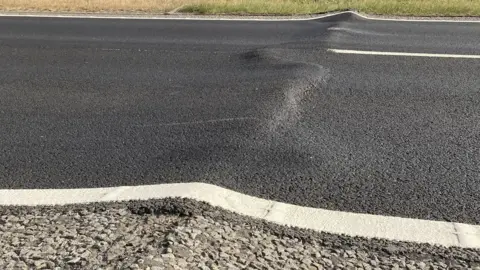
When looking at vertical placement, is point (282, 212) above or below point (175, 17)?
below

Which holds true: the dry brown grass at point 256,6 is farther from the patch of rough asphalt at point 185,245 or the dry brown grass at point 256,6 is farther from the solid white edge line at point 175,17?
the patch of rough asphalt at point 185,245

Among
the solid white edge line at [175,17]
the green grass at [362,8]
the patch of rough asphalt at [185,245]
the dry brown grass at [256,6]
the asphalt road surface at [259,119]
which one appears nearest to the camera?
the patch of rough asphalt at [185,245]

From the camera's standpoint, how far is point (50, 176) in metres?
4.66

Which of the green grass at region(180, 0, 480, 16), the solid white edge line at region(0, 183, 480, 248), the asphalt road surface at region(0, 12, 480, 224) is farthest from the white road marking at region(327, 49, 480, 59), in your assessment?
the solid white edge line at region(0, 183, 480, 248)

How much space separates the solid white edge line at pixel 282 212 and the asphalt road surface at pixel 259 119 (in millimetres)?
147

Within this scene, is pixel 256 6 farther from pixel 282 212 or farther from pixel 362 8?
pixel 282 212

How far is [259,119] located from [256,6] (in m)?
9.41

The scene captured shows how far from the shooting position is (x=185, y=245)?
3209 millimetres

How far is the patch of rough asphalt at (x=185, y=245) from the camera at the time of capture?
10.2ft

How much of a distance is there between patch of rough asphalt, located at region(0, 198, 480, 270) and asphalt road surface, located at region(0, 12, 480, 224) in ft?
2.08

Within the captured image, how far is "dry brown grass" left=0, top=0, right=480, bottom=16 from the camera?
14.1m

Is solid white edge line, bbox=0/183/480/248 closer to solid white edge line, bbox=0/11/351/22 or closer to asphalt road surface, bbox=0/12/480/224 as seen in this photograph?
asphalt road surface, bbox=0/12/480/224

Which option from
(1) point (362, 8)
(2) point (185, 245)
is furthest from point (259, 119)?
(1) point (362, 8)

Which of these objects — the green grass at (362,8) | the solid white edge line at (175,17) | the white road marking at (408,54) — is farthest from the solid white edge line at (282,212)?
the green grass at (362,8)
